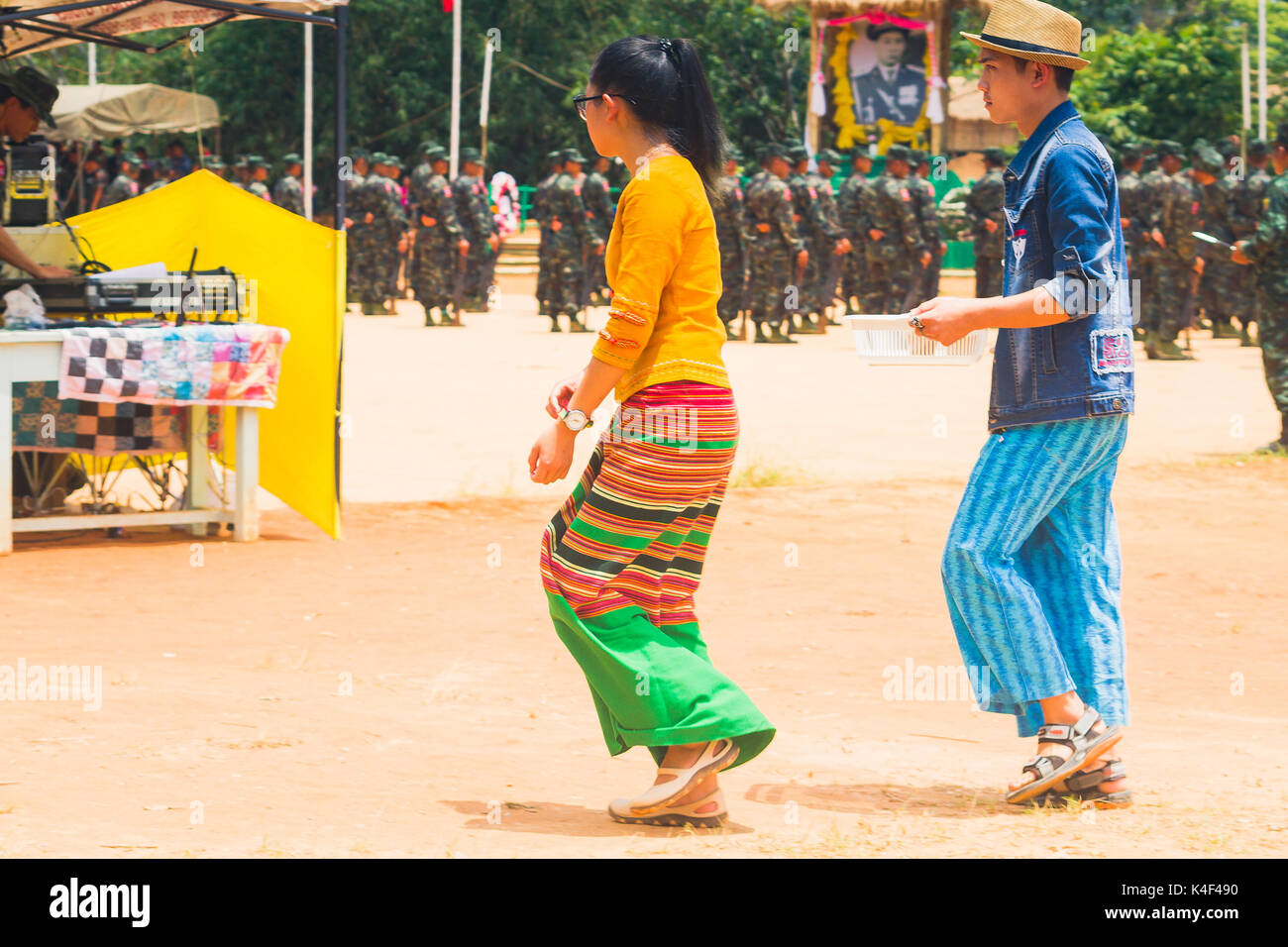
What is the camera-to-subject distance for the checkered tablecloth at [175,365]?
7.21 meters

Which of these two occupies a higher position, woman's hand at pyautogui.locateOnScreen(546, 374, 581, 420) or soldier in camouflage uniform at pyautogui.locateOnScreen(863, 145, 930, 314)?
soldier in camouflage uniform at pyautogui.locateOnScreen(863, 145, 930, 314)

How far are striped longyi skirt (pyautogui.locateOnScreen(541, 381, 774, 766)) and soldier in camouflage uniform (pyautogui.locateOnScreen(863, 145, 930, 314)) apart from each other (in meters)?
16.1

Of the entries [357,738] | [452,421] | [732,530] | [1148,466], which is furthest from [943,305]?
[452,421]

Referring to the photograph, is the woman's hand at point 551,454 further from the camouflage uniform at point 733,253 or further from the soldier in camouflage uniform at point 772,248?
the camouflage uniform at point 733,253

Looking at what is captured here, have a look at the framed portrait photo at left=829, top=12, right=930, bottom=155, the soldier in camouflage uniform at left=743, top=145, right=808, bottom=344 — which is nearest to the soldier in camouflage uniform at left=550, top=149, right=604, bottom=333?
the soldier in camouflage uniform at left=743, top=145, right=808, bottom=344

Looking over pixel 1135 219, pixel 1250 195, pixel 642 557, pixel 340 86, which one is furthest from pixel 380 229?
pixel 642 557

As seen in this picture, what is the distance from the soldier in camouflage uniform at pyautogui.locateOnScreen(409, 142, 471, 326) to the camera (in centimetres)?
1986

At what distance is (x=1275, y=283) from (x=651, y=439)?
27.4ft

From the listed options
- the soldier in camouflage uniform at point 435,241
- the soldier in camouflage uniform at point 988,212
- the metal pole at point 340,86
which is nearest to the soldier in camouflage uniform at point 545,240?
the soldier in camouflage uniform at point 435,241

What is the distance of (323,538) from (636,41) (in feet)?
14.9

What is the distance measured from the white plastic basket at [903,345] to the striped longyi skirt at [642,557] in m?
0.53

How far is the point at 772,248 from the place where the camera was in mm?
18609

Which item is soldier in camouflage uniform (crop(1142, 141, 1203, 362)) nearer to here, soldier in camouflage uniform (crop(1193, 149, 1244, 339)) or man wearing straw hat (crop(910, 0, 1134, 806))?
soldier in camouflage uniform (crop(1193, 149, 1244, 339))

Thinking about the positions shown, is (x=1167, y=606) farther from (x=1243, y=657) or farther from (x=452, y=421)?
(x=452, y=421)
